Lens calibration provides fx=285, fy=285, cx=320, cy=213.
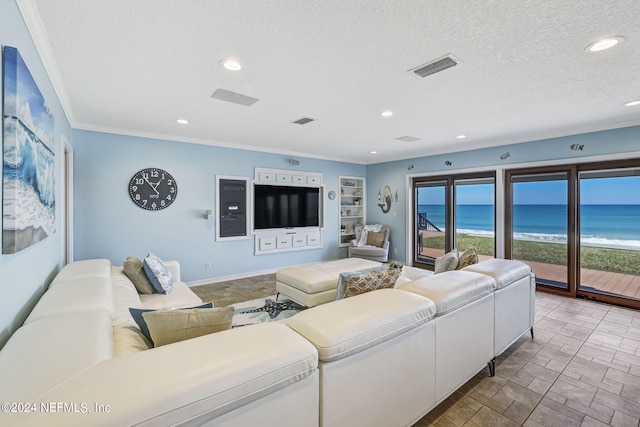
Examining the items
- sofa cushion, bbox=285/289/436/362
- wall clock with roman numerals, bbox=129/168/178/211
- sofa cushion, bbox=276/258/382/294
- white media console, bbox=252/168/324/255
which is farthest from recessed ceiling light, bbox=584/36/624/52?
wall clock with roman numerals, bbox=129/168/178/211

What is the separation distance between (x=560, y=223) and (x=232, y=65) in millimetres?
5122

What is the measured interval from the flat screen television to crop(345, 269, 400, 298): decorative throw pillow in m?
3.57

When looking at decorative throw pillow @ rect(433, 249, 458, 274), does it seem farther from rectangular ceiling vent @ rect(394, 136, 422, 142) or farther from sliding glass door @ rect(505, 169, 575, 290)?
sliding glass door @ rect(505, 169, 575, 290)

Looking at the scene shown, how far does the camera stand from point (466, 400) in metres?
2.04

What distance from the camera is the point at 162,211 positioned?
176 inches

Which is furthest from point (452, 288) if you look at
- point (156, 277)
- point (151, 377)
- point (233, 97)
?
point (156, 277)

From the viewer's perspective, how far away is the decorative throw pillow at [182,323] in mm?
1272

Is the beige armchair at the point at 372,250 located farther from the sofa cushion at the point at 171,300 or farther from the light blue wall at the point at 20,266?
the light blue wall at the point at 20,266

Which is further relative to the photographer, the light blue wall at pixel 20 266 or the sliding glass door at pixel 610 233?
the sliding glass door at pixel 610 233

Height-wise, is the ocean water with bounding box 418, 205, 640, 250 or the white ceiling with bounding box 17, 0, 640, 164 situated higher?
the white ceiling with bounding box 17, 0, 640, 164

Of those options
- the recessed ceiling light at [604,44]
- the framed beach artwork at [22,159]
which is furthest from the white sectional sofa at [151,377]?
the recessed ceiling light at [604,44]

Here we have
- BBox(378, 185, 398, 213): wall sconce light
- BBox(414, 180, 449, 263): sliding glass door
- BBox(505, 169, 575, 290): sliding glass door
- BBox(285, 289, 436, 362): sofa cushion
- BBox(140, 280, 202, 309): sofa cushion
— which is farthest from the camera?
BBox(378, 185, 398, 213): wall sconce light

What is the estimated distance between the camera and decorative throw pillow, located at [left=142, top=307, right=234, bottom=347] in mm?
1272

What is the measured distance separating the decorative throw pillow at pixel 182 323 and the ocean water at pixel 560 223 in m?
5.20
